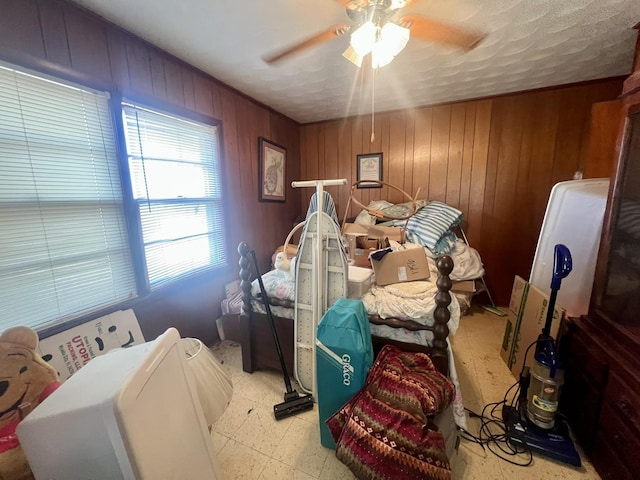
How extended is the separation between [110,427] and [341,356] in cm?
85

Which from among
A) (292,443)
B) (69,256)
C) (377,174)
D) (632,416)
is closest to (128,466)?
(292,443)

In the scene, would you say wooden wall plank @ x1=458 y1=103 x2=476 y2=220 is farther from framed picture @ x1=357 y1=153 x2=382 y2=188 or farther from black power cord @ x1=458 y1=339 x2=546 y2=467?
black power cord @ x1=458 y1=339 x2=546 y2=467

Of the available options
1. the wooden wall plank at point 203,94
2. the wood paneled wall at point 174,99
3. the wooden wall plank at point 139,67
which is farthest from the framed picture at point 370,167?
the wooden wall plank at point 139,67

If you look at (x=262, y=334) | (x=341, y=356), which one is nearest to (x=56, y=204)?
(x=262, y=334)

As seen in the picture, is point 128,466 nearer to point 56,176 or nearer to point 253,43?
point 56,176

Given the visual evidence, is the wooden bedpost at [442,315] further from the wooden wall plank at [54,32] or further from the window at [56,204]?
the wooden wall plank at [54,32]

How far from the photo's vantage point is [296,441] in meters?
1.42

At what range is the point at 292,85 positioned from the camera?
240 cm

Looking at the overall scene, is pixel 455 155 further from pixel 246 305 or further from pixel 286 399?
pixel 286 399

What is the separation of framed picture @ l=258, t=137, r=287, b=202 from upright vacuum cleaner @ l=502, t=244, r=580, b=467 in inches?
101

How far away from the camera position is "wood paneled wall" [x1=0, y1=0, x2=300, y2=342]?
1.27m

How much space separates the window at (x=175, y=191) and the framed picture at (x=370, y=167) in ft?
5.87

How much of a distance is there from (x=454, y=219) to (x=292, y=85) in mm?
2083

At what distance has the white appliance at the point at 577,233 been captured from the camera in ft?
5.18
